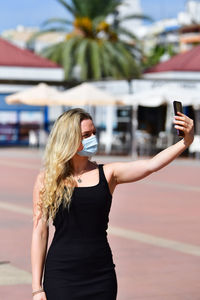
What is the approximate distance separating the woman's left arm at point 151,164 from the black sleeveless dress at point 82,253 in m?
0.17

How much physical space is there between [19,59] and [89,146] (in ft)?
133

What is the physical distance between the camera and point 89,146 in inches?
148

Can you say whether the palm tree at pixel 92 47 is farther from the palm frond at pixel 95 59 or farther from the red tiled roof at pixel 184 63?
the red tiled roof at pixel 184 63

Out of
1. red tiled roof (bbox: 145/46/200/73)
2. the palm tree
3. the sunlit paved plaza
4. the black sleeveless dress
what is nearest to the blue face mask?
the black sleeveless dress

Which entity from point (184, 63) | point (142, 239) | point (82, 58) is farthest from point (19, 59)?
point (142, 239)

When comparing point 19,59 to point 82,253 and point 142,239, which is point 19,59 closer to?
point 142,239

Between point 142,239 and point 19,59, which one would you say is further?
point 19,59

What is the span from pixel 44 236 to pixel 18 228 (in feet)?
24.4

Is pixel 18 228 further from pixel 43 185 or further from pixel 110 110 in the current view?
pixel 110 110

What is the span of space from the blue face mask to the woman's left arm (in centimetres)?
22

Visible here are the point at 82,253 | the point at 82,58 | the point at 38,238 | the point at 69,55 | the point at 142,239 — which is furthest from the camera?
the point at 69,55

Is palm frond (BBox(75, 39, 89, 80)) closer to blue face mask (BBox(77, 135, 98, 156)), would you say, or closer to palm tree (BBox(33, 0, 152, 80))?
palm tree (BBox(33, 0, 152, 80))

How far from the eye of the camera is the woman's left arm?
3813 millimetres

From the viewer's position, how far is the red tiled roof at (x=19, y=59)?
43.1 meters
